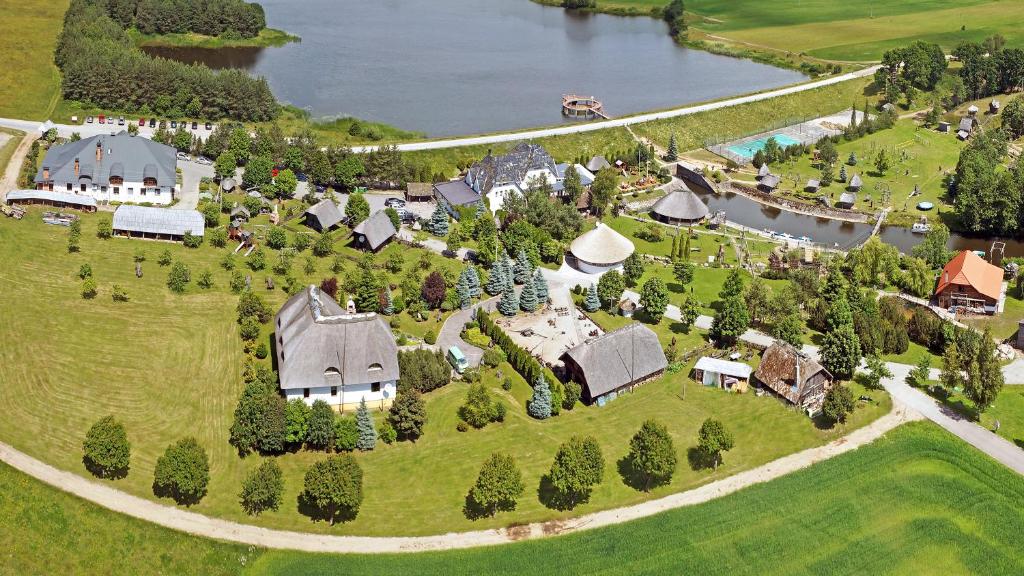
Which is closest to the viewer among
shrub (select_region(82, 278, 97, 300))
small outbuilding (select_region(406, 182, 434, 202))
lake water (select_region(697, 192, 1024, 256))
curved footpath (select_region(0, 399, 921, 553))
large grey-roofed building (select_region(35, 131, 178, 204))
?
curved footpath (select_region(0, 399, 921, 553))

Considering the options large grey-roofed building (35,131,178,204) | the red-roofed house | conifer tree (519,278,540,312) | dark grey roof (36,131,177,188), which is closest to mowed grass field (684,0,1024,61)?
the red-roofed house

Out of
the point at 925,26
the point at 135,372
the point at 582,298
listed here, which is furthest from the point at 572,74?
the point at 135,372

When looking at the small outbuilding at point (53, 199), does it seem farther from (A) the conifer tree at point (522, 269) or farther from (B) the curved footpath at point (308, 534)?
(A) the conifer tree at point (522, 269)

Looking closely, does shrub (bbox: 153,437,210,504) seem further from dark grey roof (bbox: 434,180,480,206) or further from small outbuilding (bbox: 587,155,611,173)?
small outbuilding (bbox: 587,155,611,173)

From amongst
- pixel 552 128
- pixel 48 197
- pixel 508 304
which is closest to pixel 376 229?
pixel 508 304

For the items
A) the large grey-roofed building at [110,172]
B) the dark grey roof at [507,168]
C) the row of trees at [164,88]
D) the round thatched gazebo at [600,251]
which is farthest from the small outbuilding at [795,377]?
the row of trees at [164,88]

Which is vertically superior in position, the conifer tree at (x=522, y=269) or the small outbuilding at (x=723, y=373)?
the conifer tree at (x=522, y=269)

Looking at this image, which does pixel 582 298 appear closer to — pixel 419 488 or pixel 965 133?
pixel 419 488

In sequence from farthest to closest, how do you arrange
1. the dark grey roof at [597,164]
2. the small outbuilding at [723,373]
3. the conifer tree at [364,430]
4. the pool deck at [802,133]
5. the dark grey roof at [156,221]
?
the pool deck at [802,133] → the dark grey roof at [597,164] → the dark grey roof at [156,221] → the small outbuilding at [723,373] → the conifer tree at [364,430]
